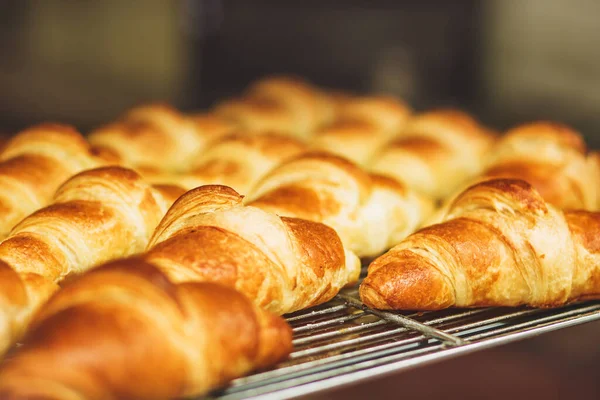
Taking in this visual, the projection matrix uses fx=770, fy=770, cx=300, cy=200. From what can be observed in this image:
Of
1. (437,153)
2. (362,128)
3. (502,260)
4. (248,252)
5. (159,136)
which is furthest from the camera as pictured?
(362,128)

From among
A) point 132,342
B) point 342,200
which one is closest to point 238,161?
point 342,200

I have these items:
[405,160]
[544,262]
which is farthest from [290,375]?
[405,160]

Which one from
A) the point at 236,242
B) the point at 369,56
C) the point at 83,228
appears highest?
the point at 369,56

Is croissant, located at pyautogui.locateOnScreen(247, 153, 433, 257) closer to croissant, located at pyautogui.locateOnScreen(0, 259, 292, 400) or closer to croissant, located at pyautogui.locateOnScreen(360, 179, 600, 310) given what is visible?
croissant, located at pyautogui.locateOnScreen(360, 179, 600, 310)

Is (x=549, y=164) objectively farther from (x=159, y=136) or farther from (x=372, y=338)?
(x=159, y=136)

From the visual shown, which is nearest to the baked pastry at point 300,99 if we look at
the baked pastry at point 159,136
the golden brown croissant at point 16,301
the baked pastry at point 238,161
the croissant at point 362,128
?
the croissant at point 362,128

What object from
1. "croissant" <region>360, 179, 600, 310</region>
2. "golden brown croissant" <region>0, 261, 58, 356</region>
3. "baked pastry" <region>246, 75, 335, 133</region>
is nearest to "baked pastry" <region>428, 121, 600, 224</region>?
"croissant" <region>360, 179, 600, 310</region>
